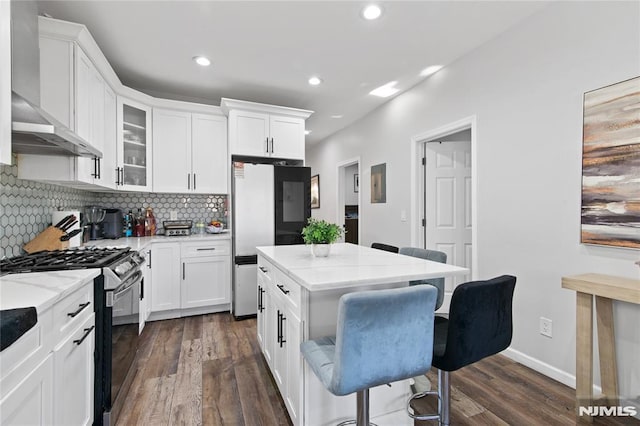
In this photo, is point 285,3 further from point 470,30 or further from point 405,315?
point 405,315

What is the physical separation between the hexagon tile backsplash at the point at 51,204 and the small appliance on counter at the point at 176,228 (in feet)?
0.69

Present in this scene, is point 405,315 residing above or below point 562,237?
below

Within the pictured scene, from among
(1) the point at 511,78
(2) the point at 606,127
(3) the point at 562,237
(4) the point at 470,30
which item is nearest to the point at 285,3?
(4) the point at 470,30

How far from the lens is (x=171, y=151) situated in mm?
3564

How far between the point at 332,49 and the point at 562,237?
2374 millimetres

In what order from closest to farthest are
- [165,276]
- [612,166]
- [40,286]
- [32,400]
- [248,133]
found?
1. [32,400]
2. [40,286]
3. [612,166]
4. [165,276]
5. [248,133]

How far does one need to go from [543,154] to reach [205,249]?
10.9ft

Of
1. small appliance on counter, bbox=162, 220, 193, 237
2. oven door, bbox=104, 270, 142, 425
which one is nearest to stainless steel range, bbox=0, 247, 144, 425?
oven door, bbox=104, 270, 142, 425

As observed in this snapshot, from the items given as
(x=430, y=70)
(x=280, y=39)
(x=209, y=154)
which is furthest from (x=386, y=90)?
Result: (x=209, y=154)

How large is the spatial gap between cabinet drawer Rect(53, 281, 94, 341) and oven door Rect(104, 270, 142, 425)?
15 centimetres

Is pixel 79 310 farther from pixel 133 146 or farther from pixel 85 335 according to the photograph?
pixel 133 146

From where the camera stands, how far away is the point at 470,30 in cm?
251

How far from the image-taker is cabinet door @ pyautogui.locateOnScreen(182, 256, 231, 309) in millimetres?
3420

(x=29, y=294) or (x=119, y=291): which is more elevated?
(x=29, y=294)
